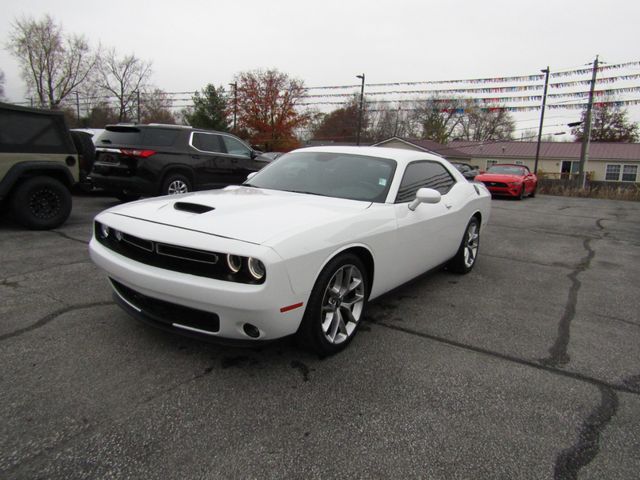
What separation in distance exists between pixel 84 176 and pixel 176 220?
6975mm

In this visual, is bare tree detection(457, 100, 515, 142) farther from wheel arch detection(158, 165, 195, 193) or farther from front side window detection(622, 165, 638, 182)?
wheel arch detection(158, 165, 195, 193)

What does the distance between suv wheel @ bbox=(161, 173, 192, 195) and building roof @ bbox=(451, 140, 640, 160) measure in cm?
4362

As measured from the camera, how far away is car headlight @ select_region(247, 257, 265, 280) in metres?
2.32

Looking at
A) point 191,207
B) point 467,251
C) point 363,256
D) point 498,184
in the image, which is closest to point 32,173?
point 191,207

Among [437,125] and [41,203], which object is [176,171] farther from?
[437,125]

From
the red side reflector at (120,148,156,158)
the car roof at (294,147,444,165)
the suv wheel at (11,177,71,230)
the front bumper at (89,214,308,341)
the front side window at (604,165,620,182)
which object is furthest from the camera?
the front side window at (604,165,620,182)

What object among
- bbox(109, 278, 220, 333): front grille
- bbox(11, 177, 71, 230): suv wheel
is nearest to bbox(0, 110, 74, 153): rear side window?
bbox(11, 177, 71, 230): suv wheel

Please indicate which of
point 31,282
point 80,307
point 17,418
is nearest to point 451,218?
point 80,307

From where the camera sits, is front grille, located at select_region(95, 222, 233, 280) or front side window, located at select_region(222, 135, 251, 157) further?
front side window, located at select_region(222, 135, 251, 157)

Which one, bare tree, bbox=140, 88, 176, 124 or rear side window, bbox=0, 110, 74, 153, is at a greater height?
bare tree, bbox=140, 88, 176, 124

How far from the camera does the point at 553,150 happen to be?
4688 centimetres

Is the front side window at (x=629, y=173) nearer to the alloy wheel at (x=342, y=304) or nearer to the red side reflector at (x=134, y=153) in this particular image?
the red side reflector at (x=134, y=153)

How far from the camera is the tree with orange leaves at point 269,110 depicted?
43906 millimetres

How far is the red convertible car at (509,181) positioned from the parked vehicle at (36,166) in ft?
48.4
